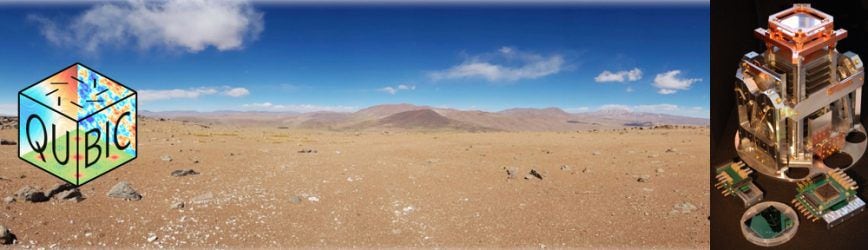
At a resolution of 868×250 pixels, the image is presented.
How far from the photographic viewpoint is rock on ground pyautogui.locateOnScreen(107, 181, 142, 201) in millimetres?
4547

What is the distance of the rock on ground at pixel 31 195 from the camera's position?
14.1ft

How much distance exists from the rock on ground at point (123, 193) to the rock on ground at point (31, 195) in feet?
1.81

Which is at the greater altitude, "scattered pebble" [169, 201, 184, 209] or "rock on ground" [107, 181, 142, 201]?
"rock on ground" [107, 181, 142, 201]

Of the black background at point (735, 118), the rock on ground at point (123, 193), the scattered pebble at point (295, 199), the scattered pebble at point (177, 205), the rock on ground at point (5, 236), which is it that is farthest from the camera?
the scattered pebble at point (295, 199)

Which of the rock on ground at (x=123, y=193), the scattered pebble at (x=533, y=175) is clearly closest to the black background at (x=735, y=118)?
the scattered pebble at (x=533, y=175)

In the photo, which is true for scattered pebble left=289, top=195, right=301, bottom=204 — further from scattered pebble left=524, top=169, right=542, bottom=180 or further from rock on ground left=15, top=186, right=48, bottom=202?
scattered pebble left=524, top=169, right=542, bottom=180

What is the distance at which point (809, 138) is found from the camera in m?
2.67

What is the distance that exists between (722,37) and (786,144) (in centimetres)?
86

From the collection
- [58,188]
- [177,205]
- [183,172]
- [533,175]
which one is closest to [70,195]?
[58,188]

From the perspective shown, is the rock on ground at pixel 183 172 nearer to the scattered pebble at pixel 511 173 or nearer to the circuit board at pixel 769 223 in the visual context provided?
the scattered pebble at pixel 511 173

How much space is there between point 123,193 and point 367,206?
2.50 meters

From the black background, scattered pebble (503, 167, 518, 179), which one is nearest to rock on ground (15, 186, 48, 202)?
scattered pebble (503, 167, 518, 179)

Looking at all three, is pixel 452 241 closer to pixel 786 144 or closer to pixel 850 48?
pixel 786 144

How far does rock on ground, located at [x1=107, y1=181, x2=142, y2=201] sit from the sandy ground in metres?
0.10
